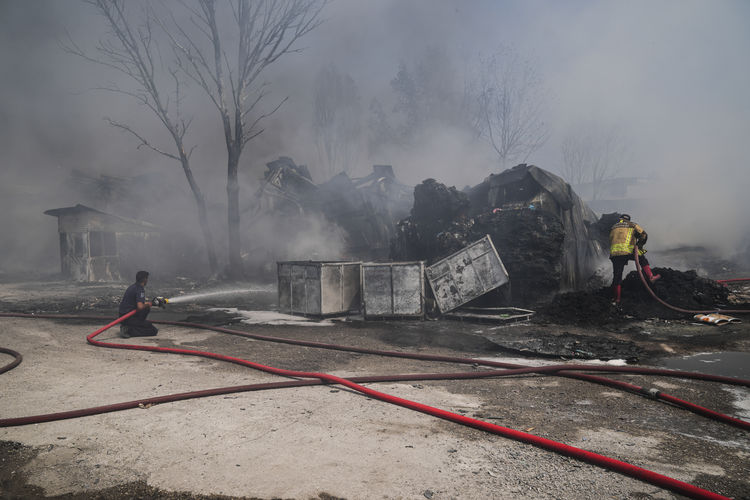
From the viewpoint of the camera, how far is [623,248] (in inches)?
351

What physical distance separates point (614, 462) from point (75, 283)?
1731 centimetres

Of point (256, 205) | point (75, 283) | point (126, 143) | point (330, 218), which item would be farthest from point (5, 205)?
point (330, 218)

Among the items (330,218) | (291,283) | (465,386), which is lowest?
(465,386)

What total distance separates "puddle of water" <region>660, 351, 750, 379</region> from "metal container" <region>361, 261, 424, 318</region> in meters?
4.27

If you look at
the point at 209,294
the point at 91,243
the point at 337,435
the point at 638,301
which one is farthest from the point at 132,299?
the point at 91,243

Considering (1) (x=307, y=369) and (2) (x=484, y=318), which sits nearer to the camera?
(1) (x=307, y=369)

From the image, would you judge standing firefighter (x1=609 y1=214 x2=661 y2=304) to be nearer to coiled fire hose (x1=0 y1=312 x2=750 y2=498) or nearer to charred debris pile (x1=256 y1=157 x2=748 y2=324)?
charred debris pile (x1=256 y1=157 x2=748 y2=324)

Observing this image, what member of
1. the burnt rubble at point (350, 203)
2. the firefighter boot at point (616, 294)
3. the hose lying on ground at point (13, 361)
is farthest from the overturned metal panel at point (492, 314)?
the burnt rubble at point (350, 203)

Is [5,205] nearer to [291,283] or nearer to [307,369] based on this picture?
[291,283]

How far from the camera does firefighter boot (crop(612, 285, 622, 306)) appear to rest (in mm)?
8755

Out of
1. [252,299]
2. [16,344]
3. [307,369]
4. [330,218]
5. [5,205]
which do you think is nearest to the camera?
[307,369]

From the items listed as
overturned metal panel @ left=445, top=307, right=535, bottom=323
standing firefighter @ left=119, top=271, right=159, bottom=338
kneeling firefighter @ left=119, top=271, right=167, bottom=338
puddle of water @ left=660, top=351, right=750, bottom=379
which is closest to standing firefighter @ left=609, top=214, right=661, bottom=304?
overturned metal panel @ left=445, top=307, right=535, bottom=323

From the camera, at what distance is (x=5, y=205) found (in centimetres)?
2100

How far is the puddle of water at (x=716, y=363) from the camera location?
4945 millimetres
